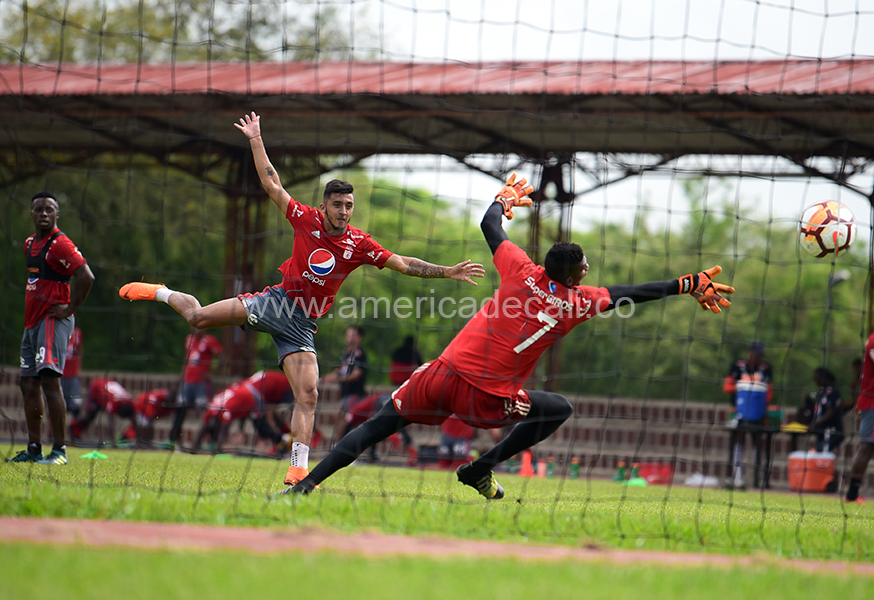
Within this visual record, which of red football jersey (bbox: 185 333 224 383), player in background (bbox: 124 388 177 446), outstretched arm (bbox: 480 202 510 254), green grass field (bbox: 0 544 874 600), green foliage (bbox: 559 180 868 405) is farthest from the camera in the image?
green foliage (bbox: 559 180 868 405)

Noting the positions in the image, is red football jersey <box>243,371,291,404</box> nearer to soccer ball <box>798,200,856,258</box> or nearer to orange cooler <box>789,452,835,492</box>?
orange cooler <box>789,452,835,492</box>

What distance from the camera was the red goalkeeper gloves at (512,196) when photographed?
5839mm

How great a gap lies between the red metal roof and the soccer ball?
220 inches

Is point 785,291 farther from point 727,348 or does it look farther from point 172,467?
point 172,467

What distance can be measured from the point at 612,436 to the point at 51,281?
13.1 meters

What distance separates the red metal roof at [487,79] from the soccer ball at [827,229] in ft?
18.3

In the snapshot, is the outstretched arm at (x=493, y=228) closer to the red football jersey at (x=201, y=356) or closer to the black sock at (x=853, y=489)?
the black sock at (x=853, y=489)

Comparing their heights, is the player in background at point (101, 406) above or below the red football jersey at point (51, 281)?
below

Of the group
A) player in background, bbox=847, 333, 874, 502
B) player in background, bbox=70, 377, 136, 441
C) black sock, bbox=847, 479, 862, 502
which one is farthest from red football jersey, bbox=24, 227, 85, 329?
black sock, bbox=847, 479, 862, 502

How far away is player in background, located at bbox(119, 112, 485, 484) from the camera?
6.36 meters

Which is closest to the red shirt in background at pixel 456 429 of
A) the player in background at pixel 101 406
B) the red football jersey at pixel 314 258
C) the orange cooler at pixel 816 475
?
the orange cooler at pixel 816 475

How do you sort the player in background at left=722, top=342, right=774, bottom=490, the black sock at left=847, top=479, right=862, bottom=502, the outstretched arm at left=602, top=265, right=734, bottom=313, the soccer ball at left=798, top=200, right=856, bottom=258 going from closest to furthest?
the outstretched arm at left=602, top=265, right=734, bottom=313 → the soccer ball at left=798, top=200, right=856, bottom=258 → the black sock at left=847, top=479, right=862, bottom=502 → the player in background at left=722, top=342, right=774, bottom=490

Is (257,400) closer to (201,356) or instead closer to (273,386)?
(273,386)

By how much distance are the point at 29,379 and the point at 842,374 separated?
2240cm
